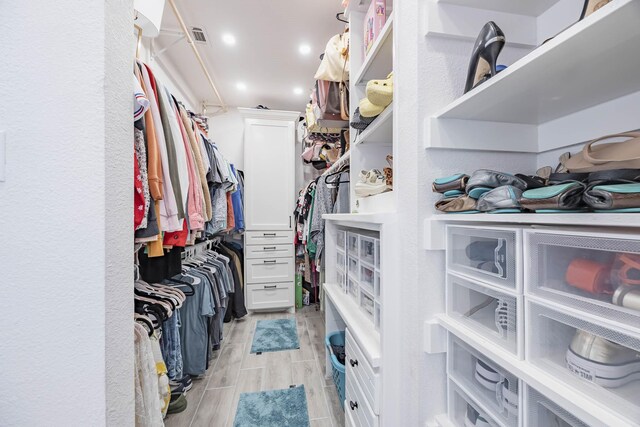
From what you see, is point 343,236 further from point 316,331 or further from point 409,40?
point 316,331

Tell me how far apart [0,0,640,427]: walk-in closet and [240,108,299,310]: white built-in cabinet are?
1.43 m

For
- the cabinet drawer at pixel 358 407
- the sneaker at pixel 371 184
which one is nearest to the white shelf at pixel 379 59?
the sneaker at pixel 371 184

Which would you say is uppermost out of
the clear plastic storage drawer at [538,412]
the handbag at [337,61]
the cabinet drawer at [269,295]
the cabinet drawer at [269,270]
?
the handbag at [337,61]

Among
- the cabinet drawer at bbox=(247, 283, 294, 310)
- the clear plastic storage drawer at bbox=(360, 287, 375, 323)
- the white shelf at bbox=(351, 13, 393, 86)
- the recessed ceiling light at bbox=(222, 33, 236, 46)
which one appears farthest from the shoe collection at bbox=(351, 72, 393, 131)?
the cabinet drawer at bbox=(247, 283, 294, 310)

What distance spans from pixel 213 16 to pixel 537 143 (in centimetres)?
213

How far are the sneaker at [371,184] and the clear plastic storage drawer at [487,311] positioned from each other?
1.58ft

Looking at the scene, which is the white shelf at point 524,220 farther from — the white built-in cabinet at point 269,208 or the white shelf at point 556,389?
the white built-in cabinet at point 269,208

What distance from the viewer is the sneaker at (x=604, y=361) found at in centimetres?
46

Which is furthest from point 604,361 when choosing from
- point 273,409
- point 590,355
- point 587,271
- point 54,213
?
point 273,409

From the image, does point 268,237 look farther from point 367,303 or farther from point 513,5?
point 513,5

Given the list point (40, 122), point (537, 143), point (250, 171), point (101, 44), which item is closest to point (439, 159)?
point (537, 143)

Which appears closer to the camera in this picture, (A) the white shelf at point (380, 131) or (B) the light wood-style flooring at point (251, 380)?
(A) the white shelf at point (380, 131)

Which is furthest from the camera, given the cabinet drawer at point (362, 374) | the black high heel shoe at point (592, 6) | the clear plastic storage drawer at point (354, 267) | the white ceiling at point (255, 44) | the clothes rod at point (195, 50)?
the white ceiling at point (255, 44)

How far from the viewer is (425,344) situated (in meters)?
0.85
